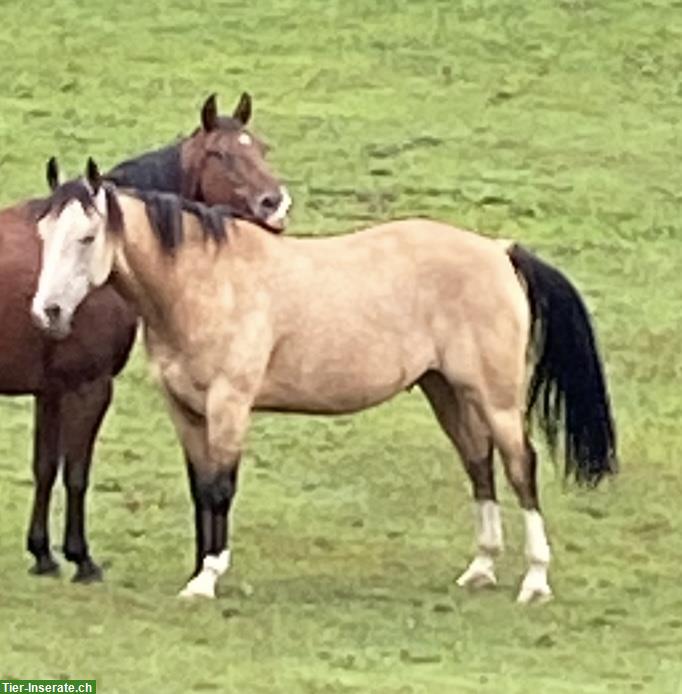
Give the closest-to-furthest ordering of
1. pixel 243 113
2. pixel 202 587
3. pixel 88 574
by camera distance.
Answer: pixel 202 587 < pixel 88 574 < pixel 243 113

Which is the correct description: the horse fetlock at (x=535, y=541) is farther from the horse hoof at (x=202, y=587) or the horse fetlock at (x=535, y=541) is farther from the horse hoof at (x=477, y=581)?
the horse hoof at (x=202, y=587)

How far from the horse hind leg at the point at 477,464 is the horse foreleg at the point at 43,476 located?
63.6 inches

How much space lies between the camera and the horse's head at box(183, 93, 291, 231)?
13.6 meters

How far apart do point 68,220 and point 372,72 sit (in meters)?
15.4

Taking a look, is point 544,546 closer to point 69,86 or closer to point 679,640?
point 679,640

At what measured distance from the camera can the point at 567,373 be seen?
44.0ft

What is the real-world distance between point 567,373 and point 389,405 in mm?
4322

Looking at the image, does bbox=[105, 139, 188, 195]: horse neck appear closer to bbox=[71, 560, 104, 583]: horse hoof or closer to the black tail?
the black tail

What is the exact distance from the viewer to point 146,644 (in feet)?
37.3

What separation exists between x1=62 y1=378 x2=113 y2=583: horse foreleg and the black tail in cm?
188

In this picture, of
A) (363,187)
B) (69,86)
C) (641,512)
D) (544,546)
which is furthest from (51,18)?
(544,546)

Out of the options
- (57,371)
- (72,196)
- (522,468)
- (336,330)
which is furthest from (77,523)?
(522,468)

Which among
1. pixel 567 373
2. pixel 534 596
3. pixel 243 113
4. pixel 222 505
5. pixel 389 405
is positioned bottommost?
pixel 389 405

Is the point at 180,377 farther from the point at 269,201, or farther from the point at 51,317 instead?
the point at 269,201
